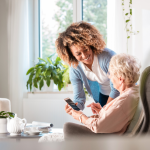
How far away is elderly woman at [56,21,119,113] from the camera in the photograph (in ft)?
1.61

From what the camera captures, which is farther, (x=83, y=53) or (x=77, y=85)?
(x=77, y=85)

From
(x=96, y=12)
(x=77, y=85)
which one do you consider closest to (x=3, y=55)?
(x=96, y=12)

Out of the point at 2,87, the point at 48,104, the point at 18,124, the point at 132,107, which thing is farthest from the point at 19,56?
the point at 132,107

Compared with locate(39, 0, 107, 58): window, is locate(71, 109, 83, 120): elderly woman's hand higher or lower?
lower

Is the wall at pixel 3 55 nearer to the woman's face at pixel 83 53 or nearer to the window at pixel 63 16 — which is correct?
the window at pixel 63 16

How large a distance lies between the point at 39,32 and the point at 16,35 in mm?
210

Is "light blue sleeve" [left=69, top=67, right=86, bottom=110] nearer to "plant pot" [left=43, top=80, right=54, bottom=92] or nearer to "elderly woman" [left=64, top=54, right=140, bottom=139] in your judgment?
"elderly woman" [left=64, top=54, right=140, bottom=139]

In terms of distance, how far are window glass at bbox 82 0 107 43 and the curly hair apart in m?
1.30

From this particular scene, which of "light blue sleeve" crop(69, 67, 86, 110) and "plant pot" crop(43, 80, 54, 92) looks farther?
"plant pot" crop(43, 80, 54, 92)

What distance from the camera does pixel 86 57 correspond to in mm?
568

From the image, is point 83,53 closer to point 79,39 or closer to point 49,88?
point 79,39

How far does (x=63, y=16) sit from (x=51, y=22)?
0.44 ft

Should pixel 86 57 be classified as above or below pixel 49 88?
above

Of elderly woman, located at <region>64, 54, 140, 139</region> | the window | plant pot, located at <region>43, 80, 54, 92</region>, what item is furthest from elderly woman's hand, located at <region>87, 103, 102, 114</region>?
the window
